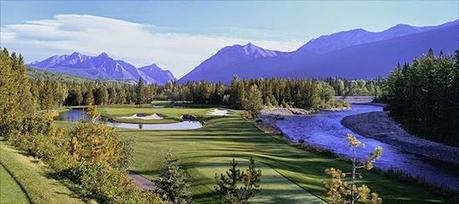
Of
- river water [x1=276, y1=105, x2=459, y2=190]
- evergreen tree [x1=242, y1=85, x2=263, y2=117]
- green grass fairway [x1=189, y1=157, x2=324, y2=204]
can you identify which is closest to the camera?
green grass fairway [x1=189, y1=157, x2=324, y2=204]

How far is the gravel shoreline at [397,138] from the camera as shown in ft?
247

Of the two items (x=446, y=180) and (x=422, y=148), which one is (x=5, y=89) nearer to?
(x=446, y=180)

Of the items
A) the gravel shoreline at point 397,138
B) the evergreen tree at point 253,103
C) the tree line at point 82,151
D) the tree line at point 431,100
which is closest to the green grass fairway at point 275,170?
the tree line at point 82,151

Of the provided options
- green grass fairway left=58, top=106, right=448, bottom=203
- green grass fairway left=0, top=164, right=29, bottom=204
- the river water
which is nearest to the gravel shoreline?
the river water

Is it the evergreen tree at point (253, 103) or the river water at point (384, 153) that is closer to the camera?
the river water at point (384, 153)

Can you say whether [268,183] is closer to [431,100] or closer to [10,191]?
[10,191]

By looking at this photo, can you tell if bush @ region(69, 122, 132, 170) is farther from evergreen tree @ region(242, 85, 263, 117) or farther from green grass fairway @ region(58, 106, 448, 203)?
evergreen tree @ region(242, 85, 263, 117)

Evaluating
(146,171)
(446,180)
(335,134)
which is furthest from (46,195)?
(335,134)

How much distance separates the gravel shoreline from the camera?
75438 millimetres

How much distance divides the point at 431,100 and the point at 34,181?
8685 cm

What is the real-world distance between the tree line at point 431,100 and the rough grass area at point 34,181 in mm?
71330

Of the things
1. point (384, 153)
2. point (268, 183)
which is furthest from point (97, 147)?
point (384, 153)

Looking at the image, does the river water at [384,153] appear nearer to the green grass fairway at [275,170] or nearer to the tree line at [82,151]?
the green grass fairway at [275,170]

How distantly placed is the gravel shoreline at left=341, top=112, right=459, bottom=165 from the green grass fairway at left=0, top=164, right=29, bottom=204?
5956 centimetres
